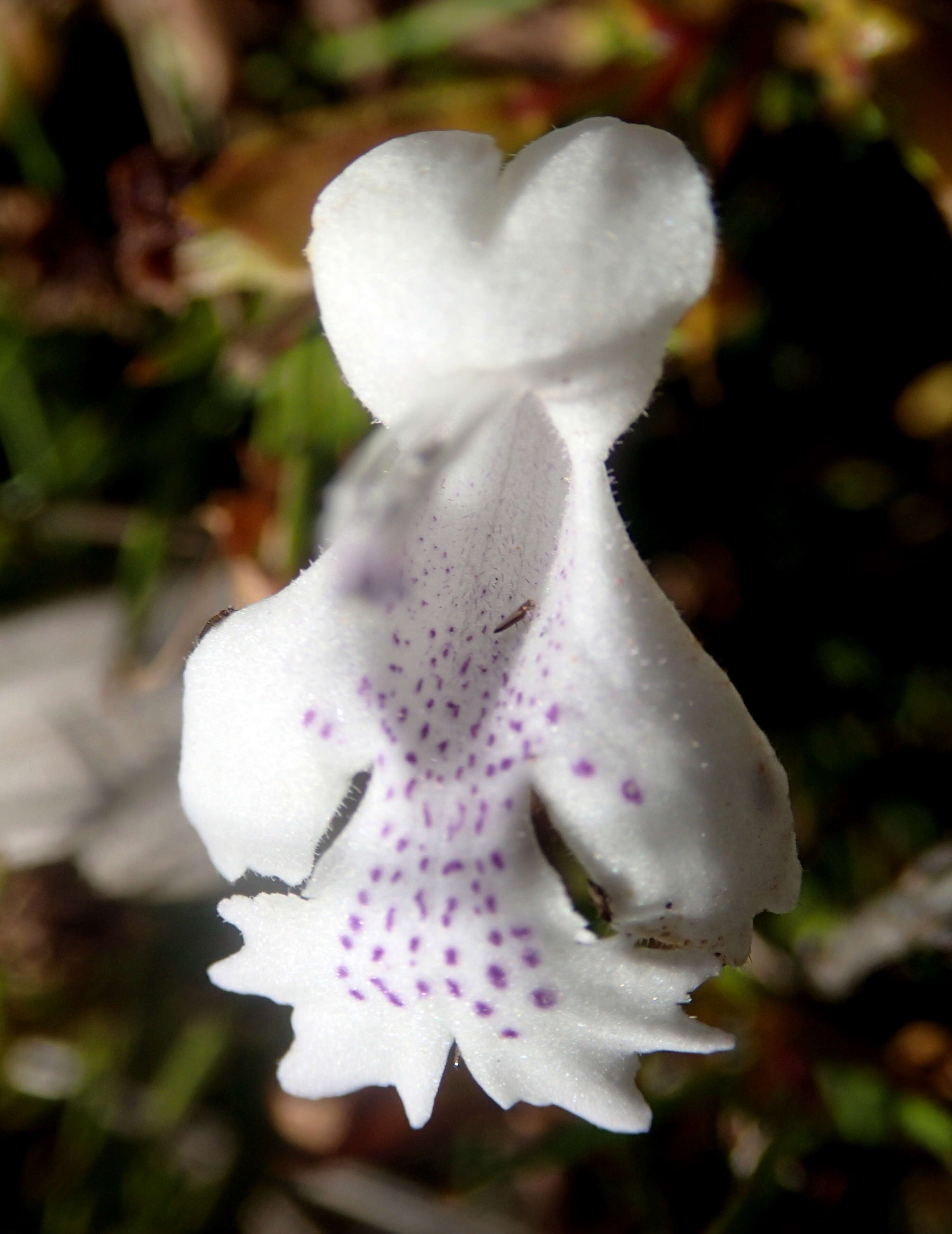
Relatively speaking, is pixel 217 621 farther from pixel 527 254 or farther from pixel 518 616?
pixel 527 254

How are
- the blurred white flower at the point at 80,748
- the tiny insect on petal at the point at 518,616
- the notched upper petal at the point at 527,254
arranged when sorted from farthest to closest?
the blurred white flower at the point at 80,748, the tiny insect on petal at the point at 518,616, the notched upper petal at the point at 527,254

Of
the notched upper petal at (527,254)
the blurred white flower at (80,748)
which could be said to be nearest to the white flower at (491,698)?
the notched upper petal at (527,254)

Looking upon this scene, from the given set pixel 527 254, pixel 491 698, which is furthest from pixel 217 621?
pixel 527 254

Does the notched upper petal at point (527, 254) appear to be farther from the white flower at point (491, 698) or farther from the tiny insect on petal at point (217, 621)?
the tiny insect on petal at point (217, 621)

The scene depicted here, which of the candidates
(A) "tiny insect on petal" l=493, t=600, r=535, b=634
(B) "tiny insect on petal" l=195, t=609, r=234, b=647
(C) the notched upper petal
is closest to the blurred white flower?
(B) "tiny insect on petal" l=195, t=609, r=234, b=647

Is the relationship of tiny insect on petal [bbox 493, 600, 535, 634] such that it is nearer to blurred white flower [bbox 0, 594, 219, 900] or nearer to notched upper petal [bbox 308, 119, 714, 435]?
notched upper petal [bbox 308, 119, 714, 435]
